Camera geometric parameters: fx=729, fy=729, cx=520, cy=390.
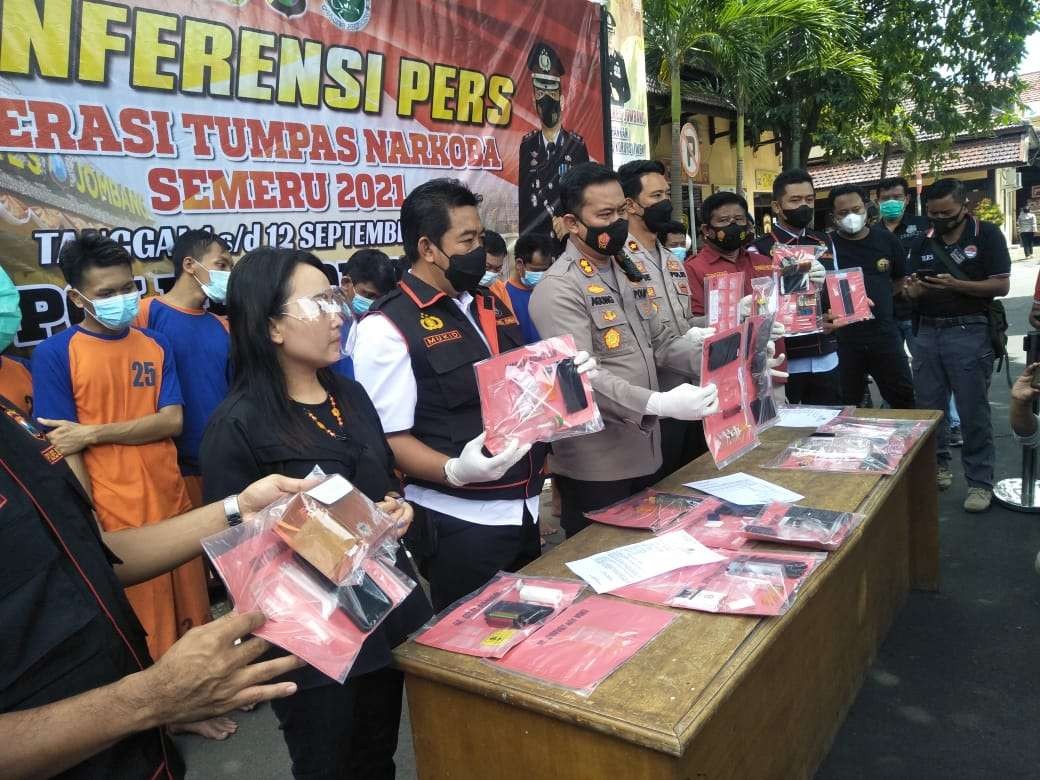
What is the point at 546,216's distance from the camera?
5.95m

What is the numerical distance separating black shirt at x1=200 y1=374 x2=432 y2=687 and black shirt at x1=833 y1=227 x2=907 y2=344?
12.4 ft

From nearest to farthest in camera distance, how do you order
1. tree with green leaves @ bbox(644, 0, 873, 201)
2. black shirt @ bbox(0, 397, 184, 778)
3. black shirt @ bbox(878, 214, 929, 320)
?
black shirt @ bbox(0, 397, 184, 778) → black shirt @ bbox(878, 214, 929, 320) → tree with green leaves @ bbox(644, 0, 873, 201)

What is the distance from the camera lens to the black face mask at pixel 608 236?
260cm

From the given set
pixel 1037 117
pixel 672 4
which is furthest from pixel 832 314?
pixel 1037 117

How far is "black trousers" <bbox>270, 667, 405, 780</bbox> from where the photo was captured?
5.34ft

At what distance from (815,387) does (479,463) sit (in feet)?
9.87

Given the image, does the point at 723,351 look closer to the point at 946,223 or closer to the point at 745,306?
the point at 745,306

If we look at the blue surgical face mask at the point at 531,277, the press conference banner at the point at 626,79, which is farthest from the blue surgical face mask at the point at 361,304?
the press conference banner at the point at 626,79

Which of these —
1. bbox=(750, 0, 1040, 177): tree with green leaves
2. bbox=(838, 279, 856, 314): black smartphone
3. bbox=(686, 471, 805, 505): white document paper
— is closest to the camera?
bbox=(686, 471, 805, 505): white document paper

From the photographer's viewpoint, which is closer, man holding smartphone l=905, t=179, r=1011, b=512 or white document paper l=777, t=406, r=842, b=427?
white document paper l=777, t=406, r=842, b=427

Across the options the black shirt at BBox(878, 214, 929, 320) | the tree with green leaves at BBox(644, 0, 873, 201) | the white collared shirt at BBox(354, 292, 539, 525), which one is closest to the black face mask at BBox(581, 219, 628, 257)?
the white collared shirt at BBox(354, 292, 539, 525)

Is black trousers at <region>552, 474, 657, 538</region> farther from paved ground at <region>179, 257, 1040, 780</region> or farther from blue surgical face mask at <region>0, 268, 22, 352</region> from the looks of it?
blue surgical face mask at <region>0, 268, 22, 352</region>

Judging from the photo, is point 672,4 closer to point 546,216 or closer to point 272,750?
point 546,216

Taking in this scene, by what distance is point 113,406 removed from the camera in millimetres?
2828
